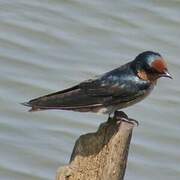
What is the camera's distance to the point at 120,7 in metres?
8.84

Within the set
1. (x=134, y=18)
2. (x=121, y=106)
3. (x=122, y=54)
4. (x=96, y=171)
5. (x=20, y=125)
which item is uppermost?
(x=134, y=18)

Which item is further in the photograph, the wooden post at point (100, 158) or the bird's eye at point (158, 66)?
the bird's eye at point (158, 66)

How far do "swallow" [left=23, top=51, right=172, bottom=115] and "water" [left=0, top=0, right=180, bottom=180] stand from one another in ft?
4.99

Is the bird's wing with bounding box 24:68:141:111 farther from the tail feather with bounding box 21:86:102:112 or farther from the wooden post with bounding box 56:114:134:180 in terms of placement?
the wooden post with bounding box 56:114:134:180

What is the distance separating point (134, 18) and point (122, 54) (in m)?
0.87

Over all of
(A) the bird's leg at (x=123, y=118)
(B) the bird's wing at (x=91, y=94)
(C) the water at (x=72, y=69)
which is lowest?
(A) the bird's leg at (x=123, y=118)

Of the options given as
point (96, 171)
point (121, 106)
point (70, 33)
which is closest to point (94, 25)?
point (70, 33)

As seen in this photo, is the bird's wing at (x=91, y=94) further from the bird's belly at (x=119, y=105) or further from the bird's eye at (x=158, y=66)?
the bird's eye at (x=158, y=66)

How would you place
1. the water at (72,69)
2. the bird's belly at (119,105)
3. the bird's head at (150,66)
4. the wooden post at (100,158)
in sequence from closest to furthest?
the wooden post at (100,158) < the bird's head at (150,66) < the bird's belly at (119,105) < the water at (72,69)

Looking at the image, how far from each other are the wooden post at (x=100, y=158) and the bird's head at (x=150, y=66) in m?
0.38

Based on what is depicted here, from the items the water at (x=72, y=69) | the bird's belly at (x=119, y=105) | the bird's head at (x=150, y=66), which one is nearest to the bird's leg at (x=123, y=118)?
the bird's belly at (x=119, y=105)

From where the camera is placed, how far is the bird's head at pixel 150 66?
481 centimetres

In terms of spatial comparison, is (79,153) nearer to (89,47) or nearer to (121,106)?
(121,106)

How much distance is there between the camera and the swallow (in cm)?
483
